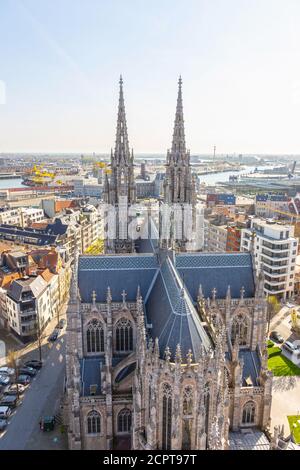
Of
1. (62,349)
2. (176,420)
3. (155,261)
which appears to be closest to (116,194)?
(155,261)

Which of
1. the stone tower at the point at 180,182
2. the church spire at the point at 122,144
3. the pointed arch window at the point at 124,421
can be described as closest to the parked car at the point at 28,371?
the pointed arch window at the point at 124,421

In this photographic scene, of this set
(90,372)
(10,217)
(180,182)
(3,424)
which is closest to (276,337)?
(180,182)

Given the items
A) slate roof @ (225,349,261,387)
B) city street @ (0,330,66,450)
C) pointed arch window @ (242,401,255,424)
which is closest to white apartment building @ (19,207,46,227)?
city street @ (0,330,66,450)

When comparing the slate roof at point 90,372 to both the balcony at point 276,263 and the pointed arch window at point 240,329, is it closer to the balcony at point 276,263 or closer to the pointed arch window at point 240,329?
the pointed arch window at point 240,329

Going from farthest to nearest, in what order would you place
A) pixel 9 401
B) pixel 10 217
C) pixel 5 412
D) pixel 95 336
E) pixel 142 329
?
1. pixel 10 217
2. pixel 9 401
3. pixel 5 412
4. pixel 95 336
5. pixel 142 329

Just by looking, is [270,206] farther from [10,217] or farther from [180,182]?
[180,182]
